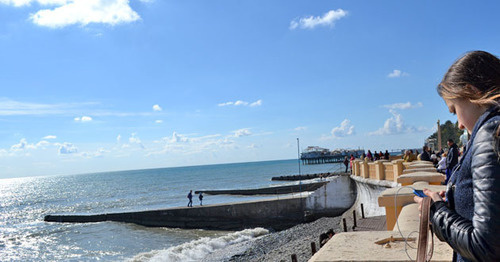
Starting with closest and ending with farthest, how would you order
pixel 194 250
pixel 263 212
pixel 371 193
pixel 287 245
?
1. pixel 287 245
2. pixel 371 193
3. pixel 194 250
4. pixel 263 212

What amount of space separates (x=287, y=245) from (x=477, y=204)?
712 inches

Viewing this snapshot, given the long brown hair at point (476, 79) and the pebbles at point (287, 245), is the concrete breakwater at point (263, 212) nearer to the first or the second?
the pebbles at point (287, 245)

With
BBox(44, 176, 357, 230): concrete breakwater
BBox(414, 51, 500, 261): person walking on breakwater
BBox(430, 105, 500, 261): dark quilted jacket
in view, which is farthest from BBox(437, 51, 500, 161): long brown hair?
BBox(44, 176, 357, 230): concrete breakwater

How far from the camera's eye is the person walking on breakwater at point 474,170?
129 cm

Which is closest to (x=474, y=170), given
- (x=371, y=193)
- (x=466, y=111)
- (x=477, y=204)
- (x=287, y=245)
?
(x=477, y=204)

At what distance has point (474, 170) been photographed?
135 centimetres

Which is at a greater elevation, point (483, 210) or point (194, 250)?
point (483, 210)

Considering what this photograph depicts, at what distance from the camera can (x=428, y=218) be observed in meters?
1.67

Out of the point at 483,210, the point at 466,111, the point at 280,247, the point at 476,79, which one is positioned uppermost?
the point at 476,79

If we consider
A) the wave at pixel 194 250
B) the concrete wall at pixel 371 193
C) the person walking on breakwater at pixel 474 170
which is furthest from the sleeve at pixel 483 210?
the wave at pixel 194 250

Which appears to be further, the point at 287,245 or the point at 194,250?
the point at 194,250

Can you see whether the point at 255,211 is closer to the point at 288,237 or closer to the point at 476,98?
the point at 288,237

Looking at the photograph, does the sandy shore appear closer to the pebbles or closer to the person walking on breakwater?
the pebbles

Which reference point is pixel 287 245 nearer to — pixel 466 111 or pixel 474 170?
pixel 466 111
